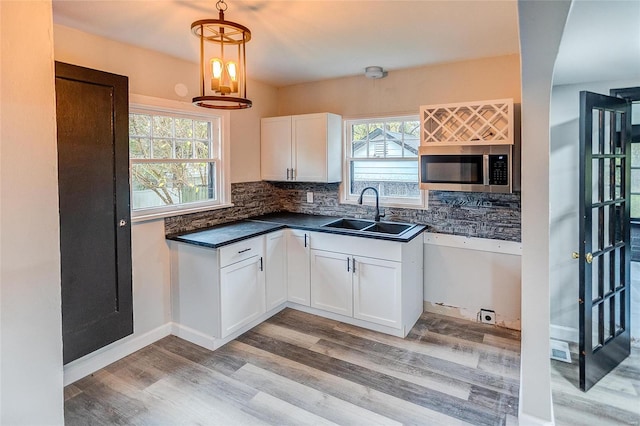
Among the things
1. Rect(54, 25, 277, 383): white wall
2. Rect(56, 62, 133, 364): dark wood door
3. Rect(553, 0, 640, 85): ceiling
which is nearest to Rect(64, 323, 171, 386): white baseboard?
Rect(54, 25, 277, 383): white wall

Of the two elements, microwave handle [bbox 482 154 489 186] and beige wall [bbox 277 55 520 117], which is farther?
beige wall [bbox 277 55 520 117]

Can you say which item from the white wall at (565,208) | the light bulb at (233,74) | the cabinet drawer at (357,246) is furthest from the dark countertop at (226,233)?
the white wall at (565,208)

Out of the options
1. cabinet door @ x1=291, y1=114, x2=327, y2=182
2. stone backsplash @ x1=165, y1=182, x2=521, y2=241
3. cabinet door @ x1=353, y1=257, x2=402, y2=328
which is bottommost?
cabinet door @ x1=353, y1=257, x2=402, y2=328

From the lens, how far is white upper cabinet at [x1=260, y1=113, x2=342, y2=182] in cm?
382

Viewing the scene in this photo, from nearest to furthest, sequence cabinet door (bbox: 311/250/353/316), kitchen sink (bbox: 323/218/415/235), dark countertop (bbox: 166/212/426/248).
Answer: dark countertop (bbox: 166/212/426/248)
cabinet door (bbox: 311/250/353/316)
kitchen sink (bbox: 323/218/415/235)

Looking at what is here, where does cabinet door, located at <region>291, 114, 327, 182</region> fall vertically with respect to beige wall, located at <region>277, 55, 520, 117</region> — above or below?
below

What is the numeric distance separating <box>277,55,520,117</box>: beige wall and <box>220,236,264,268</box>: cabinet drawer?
5.46 ft

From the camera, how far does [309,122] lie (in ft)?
12.7

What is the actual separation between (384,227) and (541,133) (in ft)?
6.28

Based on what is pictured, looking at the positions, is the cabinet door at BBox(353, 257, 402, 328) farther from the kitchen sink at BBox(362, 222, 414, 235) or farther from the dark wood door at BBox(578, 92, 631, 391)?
the dark wood door at BBox(578, 92, 631, 391)

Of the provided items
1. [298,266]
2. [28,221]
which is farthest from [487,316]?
[28,221]

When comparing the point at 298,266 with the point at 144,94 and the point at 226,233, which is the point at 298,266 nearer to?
the point at 226,233

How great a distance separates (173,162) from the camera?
10.8 feet

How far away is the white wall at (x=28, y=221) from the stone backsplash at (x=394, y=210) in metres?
2.08
